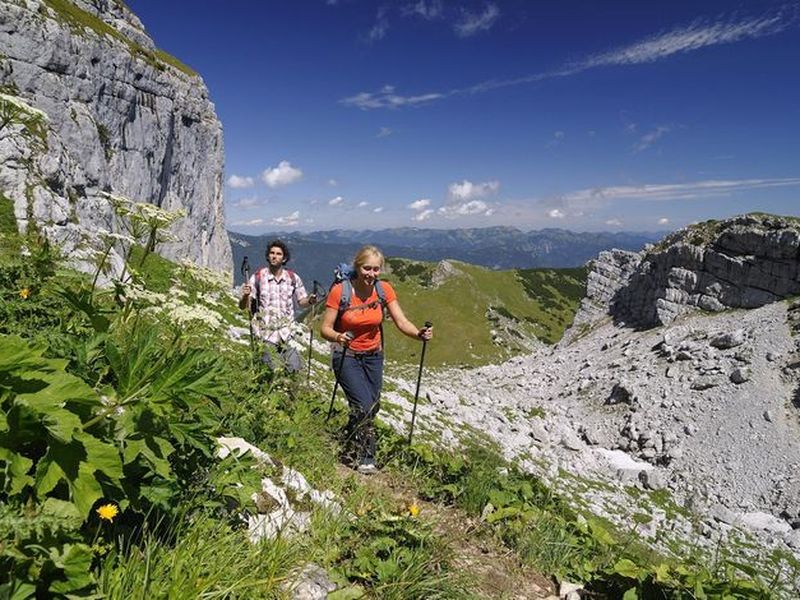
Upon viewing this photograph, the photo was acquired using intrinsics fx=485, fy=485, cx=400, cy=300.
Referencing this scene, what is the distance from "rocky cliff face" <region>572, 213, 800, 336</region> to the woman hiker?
46959 mm

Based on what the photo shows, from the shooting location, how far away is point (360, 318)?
7.50 m

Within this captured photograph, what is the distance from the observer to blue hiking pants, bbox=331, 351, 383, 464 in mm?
7078

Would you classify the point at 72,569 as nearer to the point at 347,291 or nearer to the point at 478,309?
the point at 347,291

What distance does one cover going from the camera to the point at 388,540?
426cm

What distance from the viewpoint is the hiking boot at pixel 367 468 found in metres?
6.79

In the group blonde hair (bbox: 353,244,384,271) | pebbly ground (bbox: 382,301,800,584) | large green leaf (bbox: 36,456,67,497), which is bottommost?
pebbly ground (bbox: 382,301,800,584)

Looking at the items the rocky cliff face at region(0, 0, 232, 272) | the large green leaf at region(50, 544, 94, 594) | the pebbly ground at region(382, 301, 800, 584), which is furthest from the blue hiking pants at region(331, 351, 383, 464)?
the pebbly ground at region(382, 301, 800, 584)

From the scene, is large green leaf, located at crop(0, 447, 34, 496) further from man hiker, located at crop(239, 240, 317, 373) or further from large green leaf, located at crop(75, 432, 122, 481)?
man hiker, located at crop(239, 240, 317, 373)

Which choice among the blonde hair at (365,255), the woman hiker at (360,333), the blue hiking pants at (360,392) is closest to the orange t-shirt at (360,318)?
the woman hiker at (360,333)

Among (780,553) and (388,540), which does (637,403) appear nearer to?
(780,553)

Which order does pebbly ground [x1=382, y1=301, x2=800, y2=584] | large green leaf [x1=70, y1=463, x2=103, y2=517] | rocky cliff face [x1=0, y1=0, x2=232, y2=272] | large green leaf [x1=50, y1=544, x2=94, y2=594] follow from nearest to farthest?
large green leaf [x1=50, y1=544, x2=94, y2=594] < large green leaf [x1=70, y1=463, x2=103, y2=517] < rocky cliff face [x1=0, y1=0, x2=232, y2=272] < pebbly ground [x1=382, y1=301, x2=800, y2=584]

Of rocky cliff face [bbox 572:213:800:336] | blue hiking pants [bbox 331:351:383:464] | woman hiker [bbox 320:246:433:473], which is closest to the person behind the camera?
blue hiking pants [bbox 331:351:383:464]

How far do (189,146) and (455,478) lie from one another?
277ft

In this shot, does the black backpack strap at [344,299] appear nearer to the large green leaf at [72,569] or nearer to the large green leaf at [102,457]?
the large green leaf at [102,457]
